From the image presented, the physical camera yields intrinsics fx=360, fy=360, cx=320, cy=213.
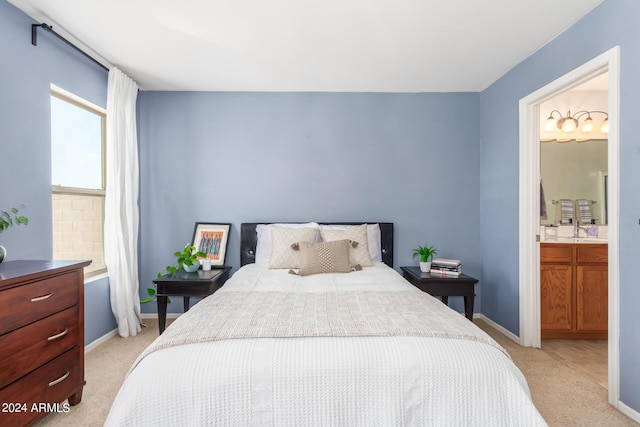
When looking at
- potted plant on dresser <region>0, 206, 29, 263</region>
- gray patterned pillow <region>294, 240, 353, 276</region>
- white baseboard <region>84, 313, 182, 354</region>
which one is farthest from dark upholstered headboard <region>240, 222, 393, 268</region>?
potted plant on dresser <region>0, 206, 29, 263</region>

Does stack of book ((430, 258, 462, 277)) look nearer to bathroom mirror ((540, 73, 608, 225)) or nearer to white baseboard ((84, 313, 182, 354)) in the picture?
bathroom mirror ((540, 73, 608, 225))

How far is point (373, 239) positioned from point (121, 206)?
2.44m

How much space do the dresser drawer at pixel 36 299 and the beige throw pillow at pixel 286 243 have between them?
154 cm

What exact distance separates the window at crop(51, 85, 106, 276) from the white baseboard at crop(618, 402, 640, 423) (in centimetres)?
407

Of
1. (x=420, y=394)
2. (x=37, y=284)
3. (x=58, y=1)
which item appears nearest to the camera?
(x=420, y=394)

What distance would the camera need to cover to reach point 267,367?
4.75 ft

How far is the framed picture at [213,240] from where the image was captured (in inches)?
150

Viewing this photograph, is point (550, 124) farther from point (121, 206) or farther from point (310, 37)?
point (121, 206)

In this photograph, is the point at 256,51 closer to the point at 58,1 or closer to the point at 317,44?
the point at 317,44

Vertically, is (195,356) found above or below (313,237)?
below

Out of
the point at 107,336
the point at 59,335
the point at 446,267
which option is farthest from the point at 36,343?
the point at 446,267

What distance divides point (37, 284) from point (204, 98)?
257 cm

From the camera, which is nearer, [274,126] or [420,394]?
[420,394]

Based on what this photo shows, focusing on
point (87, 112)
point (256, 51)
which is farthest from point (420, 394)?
point (87, 112)
